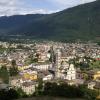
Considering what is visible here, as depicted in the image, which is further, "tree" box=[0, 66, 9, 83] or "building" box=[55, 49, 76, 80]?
"building" box=[55, 49, 76, 80]

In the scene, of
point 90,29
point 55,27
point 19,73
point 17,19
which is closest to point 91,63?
point 19,73

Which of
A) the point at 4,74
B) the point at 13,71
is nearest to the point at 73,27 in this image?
the point at 13,71

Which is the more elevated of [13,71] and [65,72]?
[65,72]

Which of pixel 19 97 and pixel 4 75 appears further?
pixel 4 75

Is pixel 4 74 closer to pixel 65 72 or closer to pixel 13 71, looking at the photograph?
pixel 13 71

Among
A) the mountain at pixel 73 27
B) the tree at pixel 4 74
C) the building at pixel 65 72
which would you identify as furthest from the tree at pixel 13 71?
the mountain at pixel 73 27

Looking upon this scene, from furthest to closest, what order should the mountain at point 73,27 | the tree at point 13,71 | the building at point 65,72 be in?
1. the mountain at point 73,27
2. the tree at point 13,71
3. the building at point 65,72

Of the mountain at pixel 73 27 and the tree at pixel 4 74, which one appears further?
the mountain at pixel 73 27

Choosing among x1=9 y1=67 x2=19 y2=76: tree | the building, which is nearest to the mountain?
x1=9 y1=67 x2=19 y2=76: tree

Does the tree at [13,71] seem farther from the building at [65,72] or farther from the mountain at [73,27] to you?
the mountain at [73,27]

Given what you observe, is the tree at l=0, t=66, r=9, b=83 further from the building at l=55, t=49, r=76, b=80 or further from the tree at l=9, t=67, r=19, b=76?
the building at l=55, t=49, r=76, b=80

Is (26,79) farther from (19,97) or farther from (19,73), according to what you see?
(19,97)
